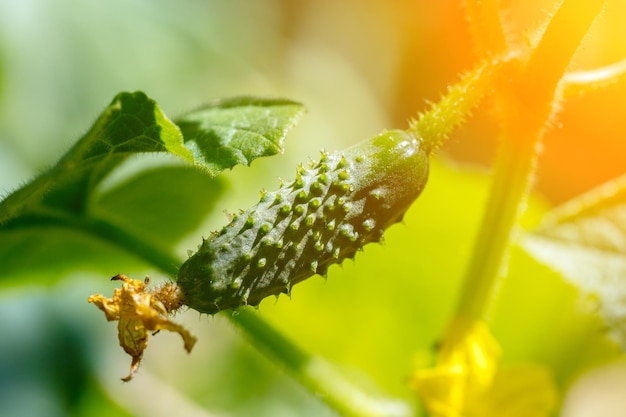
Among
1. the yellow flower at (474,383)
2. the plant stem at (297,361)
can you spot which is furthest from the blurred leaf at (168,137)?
the yellow flower at (474,383)

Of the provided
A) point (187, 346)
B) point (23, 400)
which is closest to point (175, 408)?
point (23, 400)

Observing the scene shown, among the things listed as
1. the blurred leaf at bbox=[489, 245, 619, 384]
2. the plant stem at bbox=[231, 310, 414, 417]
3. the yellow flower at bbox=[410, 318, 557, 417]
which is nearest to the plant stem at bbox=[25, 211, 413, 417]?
the plant stem at bbox=[231, 310, 414, 417]

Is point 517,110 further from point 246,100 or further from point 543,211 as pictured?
point 543,211

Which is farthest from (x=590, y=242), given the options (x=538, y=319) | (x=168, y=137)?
(x=168, y=137)

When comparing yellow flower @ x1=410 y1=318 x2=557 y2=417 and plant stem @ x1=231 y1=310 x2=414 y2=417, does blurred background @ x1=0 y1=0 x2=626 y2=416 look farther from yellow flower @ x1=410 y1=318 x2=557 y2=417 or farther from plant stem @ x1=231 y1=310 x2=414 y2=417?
yellow flower @ x1=410 y1=318 x2=557 y2=417

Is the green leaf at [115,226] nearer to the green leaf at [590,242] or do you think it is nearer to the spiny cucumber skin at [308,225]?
the spiny cucumber skin at [308,225]
